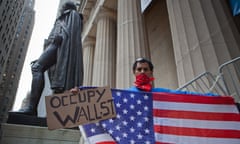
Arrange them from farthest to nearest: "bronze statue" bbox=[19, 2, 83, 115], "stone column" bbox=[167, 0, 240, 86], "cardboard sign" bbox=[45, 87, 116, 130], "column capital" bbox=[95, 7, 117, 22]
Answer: "column capital" bbox=[95, 7, 117, 22] → "stone column" bbox=[167, 0, 240, 86] → "bronze statue" bbox=[19, 2, 83, 115] → "cardboard sign" bbox=[45, 87, 116, 130]

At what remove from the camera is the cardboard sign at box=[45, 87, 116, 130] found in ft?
5.82

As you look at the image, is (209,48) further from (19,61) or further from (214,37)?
(19,61)

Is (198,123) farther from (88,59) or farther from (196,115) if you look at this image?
(88,59)

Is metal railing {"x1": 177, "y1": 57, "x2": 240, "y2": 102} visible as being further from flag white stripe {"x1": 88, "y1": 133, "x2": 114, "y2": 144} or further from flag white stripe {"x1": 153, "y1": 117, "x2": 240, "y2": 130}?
flag white stripe {"x1": 88, "y1": 133, "x2": 114, "y2": 144}

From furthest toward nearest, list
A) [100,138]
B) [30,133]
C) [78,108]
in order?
[30,133] → [100,138] → [78,108]

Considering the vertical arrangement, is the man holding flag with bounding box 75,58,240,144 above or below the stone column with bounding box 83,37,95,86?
below

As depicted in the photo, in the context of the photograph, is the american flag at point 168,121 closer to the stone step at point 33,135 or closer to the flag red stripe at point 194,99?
the flag red stripe at point 194,99

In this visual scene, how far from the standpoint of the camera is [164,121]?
2.42m

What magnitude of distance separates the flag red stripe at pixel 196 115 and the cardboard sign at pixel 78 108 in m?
0.85

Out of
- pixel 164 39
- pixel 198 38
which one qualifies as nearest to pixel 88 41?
pixel 164 39

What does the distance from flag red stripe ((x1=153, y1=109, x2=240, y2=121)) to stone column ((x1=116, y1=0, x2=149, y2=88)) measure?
203 inches

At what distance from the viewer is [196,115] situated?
8.18 ft

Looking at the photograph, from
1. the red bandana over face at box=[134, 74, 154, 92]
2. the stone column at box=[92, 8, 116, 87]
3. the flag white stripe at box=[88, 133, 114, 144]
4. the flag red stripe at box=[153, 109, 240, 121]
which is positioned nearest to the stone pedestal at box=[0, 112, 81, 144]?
the flag white stripe at box=[88, 133, 114, 144]

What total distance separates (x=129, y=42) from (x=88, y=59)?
8.34 metres
